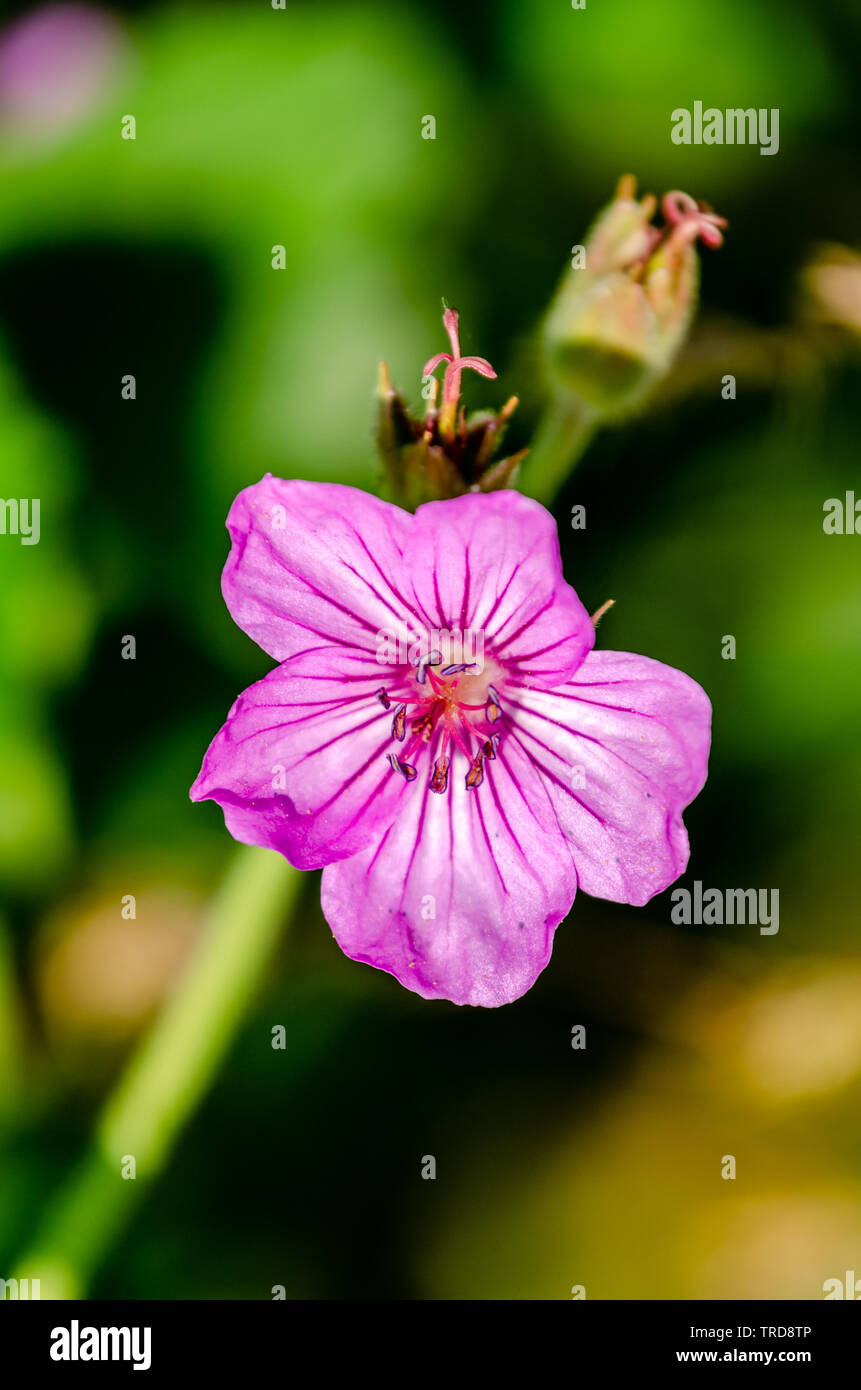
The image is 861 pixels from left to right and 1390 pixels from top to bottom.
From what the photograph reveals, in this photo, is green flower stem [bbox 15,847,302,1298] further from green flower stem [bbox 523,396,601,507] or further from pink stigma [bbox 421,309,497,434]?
pink stigma [bbox 421,309,497,434]

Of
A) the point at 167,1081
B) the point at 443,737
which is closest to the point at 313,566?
the point at 443,737

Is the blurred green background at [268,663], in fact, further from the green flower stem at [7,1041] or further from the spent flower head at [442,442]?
the spent flower head at [442,442]

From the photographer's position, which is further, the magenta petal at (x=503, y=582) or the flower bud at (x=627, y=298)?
the flower bud at (x=627, y=298)

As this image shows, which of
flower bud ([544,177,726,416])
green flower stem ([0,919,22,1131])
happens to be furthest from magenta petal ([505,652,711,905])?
green flower stem ([0,919,22,1131])

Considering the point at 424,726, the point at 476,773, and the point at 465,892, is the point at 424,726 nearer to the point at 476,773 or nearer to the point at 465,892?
the point at 476,773

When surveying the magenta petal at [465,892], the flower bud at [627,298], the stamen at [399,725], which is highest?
the flower bud at [627,298]

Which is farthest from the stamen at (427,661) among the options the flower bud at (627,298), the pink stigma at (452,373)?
the flower bud at (627,298)
